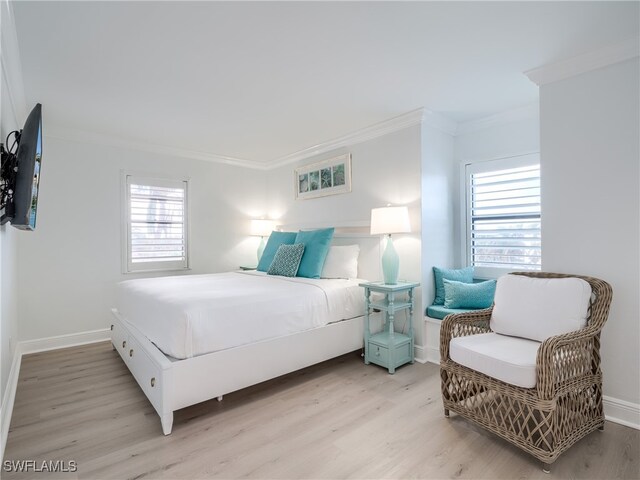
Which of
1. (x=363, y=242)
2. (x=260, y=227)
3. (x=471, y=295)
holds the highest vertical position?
(x=260, y=227)

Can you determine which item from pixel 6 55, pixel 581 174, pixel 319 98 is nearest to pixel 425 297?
pixel 581 174

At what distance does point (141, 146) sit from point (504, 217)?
14.2ft

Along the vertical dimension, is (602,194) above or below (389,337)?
above

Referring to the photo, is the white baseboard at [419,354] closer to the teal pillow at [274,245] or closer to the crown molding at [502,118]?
the teal pillow at [274,245]

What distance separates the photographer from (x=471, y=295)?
3133 mm

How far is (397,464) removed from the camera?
A: 182 centimetres

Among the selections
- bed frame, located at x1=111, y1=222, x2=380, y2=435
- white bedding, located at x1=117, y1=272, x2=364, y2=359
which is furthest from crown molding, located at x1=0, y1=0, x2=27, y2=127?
bed frame, located at x1=111, y1=222, x2=380, y2=435

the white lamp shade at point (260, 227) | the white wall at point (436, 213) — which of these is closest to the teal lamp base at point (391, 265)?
the white wall at point (436, 213)

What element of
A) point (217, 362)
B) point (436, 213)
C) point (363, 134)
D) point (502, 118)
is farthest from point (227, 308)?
point (502, 118)

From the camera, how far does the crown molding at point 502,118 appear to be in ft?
10.5

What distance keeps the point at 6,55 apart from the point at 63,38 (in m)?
0.36

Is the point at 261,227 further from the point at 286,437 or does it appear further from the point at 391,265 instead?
the point at 286,437

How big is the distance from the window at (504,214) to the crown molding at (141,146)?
129 inches

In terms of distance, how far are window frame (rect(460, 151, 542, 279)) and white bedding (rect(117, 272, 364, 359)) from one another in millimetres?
1290
